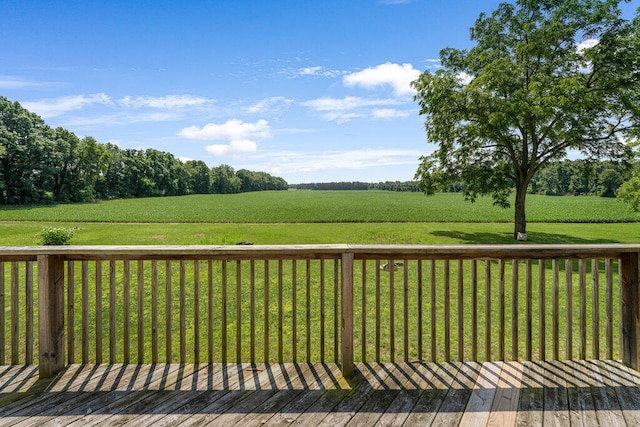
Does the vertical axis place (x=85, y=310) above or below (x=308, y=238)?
above

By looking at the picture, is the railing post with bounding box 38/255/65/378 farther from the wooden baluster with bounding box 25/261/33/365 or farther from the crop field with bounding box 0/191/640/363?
the crop field with bounding box 0/191/640/363


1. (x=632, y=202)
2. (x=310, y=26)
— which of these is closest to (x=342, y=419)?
(x=310, y=26)

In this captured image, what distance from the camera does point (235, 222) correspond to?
2183 centimetres

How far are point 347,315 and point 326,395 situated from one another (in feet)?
1.98

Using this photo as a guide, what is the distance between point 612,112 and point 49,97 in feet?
88.9

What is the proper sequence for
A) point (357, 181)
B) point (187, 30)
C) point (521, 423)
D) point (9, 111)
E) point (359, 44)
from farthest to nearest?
point (357, 181) → point (9, 111) → point (359, 44) → point (187, 30) → point (521, 423)

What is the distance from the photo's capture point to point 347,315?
8.63 feet

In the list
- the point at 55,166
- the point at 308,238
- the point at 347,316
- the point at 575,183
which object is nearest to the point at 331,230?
the point at 308,238

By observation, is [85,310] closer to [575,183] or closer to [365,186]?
[575,183]

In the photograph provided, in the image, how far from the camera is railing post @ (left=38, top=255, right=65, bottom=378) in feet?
8.31

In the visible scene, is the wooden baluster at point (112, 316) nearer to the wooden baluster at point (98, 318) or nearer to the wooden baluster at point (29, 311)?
the wooden baluster at point (98, 318)

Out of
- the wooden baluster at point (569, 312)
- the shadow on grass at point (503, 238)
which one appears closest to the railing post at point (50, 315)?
the wooden baluster at point (569, 312)

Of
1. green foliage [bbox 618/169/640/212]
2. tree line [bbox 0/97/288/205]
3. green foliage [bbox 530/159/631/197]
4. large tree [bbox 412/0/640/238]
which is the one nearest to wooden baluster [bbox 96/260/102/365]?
large tree [bbox 412/0/640/238]

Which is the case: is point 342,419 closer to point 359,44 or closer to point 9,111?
point 359,44
